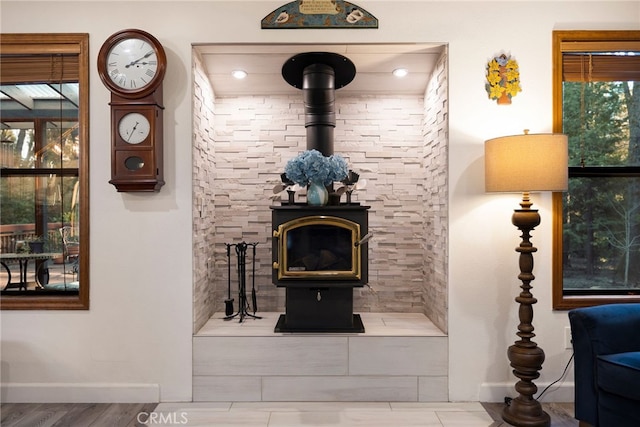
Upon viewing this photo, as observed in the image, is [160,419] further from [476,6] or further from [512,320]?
[476,6]

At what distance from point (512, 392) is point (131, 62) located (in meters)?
2.95

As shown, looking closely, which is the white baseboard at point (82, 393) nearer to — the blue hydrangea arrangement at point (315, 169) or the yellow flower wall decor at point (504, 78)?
the blue hydrangea arrangement at point (315, 169)

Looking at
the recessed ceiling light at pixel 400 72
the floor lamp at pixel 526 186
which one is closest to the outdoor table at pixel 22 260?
the recessed ceiling light at pixel 400 72

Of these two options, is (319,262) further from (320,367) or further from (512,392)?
(512,392)

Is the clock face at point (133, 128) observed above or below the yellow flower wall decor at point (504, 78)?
below

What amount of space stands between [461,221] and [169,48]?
80.0 inches

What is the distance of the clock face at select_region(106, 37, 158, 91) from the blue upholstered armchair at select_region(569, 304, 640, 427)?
2.61 m

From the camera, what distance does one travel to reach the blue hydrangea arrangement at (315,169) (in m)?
2.46

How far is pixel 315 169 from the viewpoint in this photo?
8.05 feet

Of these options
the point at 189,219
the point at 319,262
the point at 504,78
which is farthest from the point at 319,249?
the point at 504,78

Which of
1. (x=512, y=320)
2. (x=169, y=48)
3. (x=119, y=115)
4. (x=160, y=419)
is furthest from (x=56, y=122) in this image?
(x=512, y=320)

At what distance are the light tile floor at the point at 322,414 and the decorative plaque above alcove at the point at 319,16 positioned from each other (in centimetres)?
223

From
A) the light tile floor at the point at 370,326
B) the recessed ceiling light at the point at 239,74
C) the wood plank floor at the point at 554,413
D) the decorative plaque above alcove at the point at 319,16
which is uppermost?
the decorative plaque above alcove at the point at 319,16

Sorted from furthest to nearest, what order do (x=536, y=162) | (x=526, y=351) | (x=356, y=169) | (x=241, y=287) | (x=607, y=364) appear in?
(x=356, y=169), (x=241, y=287), (x=526, y=351), (x=536, y=162), (x=607, y=364)
